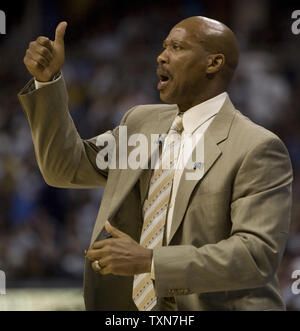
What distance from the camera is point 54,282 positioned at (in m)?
4.58

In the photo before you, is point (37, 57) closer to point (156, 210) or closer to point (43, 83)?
point (43, 83)

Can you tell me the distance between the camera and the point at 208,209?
207 centimetres

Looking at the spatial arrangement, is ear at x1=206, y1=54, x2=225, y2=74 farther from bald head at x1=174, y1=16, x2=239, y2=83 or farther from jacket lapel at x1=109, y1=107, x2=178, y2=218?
jacket lapel at x1=109, y1=107, x2=178, y2=218

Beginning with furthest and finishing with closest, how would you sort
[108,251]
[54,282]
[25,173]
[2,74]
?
1. [2,74]
2. [25,173]
3. [54,282]
4. [108,251]

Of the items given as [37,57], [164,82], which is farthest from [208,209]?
[37,57]

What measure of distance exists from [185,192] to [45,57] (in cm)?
54

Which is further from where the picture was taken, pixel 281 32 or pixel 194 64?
pixel 281 32

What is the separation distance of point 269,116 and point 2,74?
6.81 feet

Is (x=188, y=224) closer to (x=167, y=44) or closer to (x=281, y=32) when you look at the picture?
(x=167, y=44)

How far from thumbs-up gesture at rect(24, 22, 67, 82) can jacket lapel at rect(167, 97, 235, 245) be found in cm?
47

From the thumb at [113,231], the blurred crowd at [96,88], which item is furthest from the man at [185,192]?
the blurred crowd at [96,88]

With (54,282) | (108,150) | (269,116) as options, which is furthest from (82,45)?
(108,150)

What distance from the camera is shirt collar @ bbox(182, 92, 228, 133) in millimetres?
2219

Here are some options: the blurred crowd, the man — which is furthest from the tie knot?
the blurred crowd
